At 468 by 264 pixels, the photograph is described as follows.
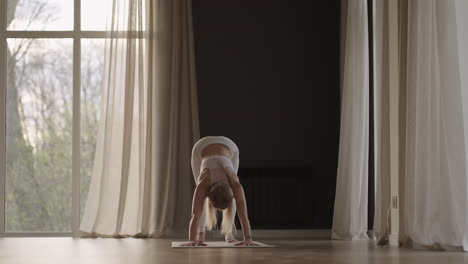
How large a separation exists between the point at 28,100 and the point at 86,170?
1025 millimetres

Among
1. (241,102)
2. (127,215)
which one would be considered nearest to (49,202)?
(127,215)

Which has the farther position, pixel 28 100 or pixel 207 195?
pixel 28 100

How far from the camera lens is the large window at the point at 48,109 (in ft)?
28.5

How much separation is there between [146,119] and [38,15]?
5.84 ft

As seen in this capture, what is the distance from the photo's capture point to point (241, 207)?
5988 millimetres

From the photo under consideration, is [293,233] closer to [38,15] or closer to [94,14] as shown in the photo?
[94,14]

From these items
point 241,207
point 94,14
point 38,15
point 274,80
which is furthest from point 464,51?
point 38,15

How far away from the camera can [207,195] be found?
6.07m

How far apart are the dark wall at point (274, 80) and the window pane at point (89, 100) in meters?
1.14

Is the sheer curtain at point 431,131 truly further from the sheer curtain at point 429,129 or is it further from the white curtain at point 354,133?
the white curtain at point 354,133

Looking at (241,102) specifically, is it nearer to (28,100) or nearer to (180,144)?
(180,144)

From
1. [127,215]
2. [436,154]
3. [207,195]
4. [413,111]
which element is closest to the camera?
[436,154]

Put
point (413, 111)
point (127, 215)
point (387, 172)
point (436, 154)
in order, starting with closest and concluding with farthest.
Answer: point (436, 154) → point (413, 111) → point (387, 172) → point (127, 215)

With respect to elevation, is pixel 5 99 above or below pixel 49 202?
above
